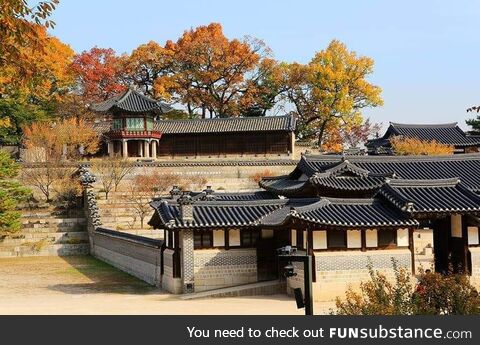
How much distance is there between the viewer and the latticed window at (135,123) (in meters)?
Answer: 66.1

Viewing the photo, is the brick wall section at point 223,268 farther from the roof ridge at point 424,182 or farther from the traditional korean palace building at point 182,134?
the traditional korean palace building at point 182,134

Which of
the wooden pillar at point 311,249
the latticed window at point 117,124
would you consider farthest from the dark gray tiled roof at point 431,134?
the wooden pillar at point 311,249

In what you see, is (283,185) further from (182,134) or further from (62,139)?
(182,134)

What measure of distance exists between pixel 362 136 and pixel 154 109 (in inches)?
877

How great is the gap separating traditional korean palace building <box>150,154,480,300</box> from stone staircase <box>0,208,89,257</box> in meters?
15.3

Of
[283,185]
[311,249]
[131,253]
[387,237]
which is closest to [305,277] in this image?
[311,249]

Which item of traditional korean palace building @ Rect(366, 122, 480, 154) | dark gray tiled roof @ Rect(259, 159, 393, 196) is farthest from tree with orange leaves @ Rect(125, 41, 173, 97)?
dark gray tiled roof @ Rect(259, 159, 393, 196)

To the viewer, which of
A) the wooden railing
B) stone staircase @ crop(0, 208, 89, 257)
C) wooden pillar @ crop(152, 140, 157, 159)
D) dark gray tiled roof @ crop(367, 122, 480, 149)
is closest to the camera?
stone staircase @ crop(0, 208, 89, 257)

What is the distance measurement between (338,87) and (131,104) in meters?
20.6

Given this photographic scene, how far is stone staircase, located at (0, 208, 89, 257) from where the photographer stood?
4125 cm

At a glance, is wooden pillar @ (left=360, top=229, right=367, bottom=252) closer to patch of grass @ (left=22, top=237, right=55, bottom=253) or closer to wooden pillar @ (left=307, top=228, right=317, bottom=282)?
wooden pillar @ (left=307, top=228, right=317, bottom=282)

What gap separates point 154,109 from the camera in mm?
66062

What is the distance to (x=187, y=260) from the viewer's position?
25734 millimetres
